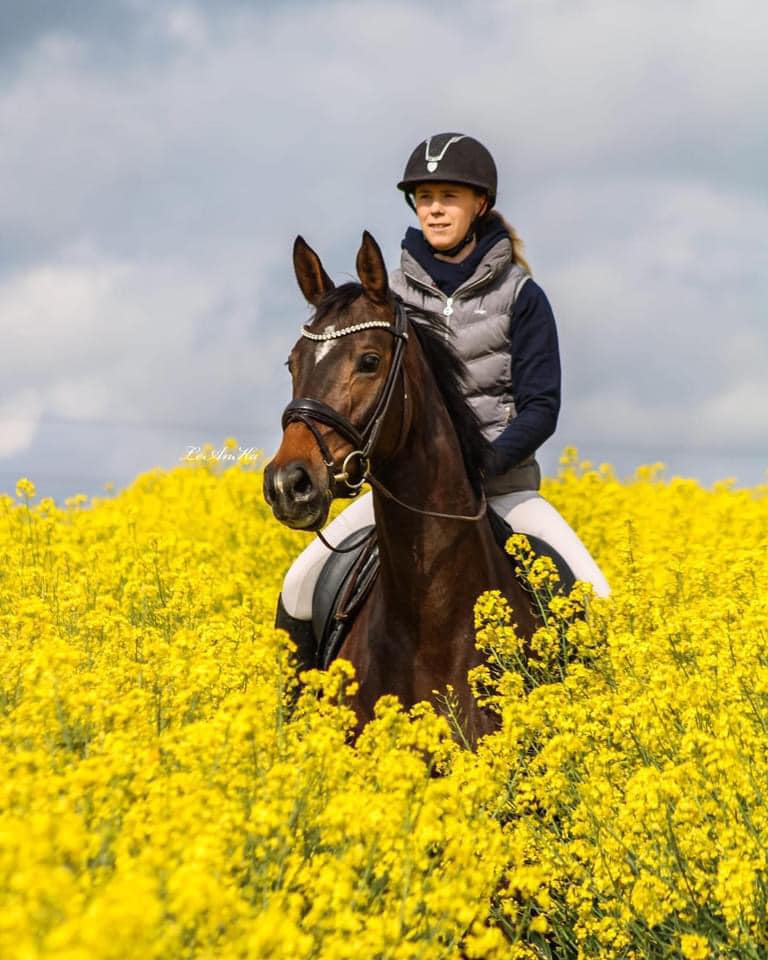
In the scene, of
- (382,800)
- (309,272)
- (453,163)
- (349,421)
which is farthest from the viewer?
(453,163)

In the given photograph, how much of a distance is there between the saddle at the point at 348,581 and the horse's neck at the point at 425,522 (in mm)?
424

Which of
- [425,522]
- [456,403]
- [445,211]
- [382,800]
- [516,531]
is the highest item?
[445,211]

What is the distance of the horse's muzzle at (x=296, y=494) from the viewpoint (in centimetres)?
445

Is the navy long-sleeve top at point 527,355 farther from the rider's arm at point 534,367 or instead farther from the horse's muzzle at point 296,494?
the horse's muzzle at point 296,494

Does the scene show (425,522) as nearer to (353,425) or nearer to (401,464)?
(401,464)

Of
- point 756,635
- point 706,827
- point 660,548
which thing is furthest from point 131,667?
point 660,548

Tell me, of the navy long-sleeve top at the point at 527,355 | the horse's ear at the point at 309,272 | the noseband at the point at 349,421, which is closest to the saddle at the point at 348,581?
the navy long-sleeve top at the point at 527,355

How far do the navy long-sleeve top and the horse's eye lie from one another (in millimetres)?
828

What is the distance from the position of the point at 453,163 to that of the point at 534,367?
3.47 feet

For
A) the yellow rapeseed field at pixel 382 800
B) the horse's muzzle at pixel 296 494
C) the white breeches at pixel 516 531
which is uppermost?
the white breeches at pixel 516 531

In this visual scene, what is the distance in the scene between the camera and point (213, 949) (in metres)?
2.57

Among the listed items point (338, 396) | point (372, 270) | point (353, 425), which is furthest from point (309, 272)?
point (353, 425)

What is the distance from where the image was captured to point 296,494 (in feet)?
14.7

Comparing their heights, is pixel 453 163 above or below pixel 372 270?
above
